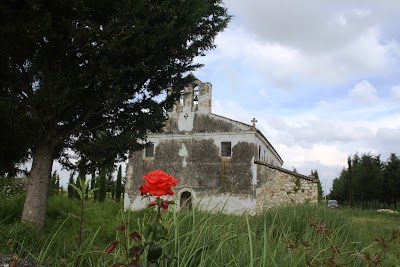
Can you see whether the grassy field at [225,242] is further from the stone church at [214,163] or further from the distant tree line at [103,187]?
the stone church at [214,163]

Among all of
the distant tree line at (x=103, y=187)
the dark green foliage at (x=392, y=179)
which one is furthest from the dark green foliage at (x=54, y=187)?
the dark green foliage at (x=392, y=179)

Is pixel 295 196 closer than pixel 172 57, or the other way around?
pixel 172 57

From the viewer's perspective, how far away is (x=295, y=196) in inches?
792

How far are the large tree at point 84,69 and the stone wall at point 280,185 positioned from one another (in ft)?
43.7

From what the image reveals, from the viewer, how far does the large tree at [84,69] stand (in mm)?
6414

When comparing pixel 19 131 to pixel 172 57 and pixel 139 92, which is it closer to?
pixel 139 92

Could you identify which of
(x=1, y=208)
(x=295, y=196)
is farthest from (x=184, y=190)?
(x=1, y=208)

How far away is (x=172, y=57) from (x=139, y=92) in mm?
1081

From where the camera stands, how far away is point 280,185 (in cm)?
2047

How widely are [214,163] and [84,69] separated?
1541 cm

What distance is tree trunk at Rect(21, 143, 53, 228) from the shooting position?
7.14 metres

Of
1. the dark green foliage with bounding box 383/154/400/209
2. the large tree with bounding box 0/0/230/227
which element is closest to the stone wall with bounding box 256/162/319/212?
the large tree with bounding box 0/0/230/227

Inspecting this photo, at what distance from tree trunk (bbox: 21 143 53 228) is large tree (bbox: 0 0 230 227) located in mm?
19

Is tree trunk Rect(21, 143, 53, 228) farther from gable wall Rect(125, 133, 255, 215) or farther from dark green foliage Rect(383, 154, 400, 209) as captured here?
dark green foliage Rect(383, 154, 400, 209)
